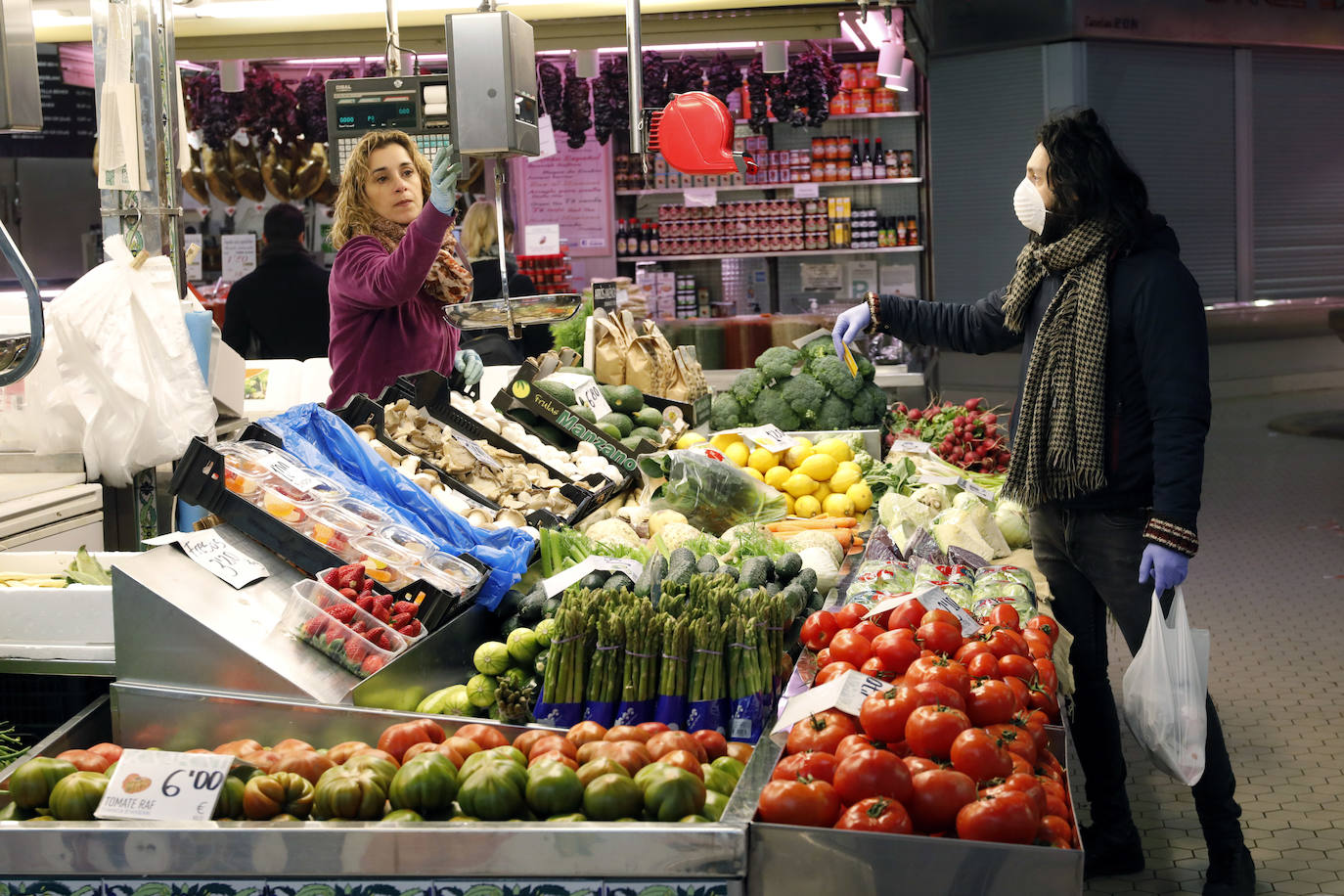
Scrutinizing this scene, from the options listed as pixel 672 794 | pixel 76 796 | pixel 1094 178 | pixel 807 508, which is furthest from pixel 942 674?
pixel 807 508

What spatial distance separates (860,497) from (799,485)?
192 mm

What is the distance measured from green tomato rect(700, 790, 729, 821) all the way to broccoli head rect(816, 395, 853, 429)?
302cm

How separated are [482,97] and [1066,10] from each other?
28.3 feet

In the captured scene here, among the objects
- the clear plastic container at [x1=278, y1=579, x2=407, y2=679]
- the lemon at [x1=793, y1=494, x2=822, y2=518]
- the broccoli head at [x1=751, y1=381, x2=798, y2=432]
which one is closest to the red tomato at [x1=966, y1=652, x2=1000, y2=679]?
the clear plastic container at [x1=278, y1=579, x2=407, y2=679]

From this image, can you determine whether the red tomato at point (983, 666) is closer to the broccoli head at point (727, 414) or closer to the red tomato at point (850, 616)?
the red tomato at point (850, 616)

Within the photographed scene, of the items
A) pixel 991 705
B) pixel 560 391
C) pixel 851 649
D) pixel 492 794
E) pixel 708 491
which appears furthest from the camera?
pixel 560 391

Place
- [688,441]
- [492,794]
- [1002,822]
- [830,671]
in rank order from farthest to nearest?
[688,441], [830,671], [492,794], [1002,822]

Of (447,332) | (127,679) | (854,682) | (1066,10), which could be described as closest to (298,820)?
(127,679)

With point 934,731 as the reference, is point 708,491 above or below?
above

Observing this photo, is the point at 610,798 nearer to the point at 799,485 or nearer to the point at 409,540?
the point at 409,540

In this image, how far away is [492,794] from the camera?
72.3 inches

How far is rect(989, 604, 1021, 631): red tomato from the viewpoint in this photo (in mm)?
2568

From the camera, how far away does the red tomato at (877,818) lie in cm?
176

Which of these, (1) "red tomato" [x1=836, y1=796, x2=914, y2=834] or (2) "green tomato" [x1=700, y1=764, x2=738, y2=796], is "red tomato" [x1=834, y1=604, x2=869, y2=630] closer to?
(2) "green tomato" [x1=700, y1=764, x2=738, y2=796]
